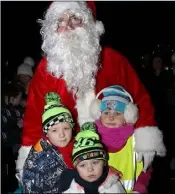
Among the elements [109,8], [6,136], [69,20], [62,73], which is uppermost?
[109,8]

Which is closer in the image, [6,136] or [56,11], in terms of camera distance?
[56,11]

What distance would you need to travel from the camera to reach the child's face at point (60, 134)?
11.4 ft

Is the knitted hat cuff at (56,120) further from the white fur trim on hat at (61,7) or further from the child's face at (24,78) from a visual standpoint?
the child's face at (24,78)

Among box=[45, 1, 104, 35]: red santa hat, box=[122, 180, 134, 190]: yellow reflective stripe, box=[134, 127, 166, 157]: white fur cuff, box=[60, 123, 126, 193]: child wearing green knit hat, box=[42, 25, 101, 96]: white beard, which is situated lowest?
box=[122, 180, 134, 190]: yellow reflective stripe

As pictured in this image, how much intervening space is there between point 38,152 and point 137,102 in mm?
873

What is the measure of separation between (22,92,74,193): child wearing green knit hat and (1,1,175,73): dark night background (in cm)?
443

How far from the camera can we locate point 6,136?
5.01m

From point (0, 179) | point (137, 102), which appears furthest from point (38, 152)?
point (0, 179)

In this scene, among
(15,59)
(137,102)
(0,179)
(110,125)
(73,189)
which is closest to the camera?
(73,189)

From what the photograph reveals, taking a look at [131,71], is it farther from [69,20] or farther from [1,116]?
[1,116]

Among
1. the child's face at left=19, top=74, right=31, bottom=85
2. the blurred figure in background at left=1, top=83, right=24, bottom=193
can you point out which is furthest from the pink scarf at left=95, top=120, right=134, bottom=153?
the child's face at left=19, top=74, right=31, bottom=85

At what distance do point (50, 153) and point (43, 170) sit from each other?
14cm

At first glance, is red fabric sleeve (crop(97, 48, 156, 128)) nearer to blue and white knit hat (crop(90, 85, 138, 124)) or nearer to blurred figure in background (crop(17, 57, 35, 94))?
blue and white knit hat (crop(90, 85, 138, 124))

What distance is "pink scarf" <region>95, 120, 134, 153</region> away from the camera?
3584 millimetres
